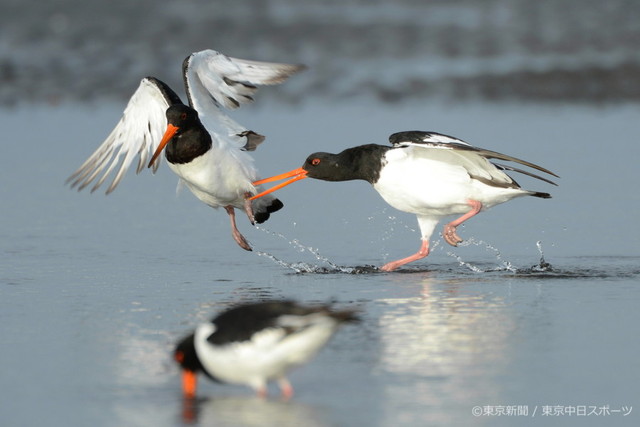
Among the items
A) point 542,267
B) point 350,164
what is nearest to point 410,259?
point 350,164

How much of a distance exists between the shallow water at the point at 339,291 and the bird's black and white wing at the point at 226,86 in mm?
942

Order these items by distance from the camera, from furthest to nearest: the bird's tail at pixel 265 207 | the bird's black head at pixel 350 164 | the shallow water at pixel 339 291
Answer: the bird's tail at pixel 265 207, the bird's black head at pixel 350 164, the shallow water at pixel 339 291

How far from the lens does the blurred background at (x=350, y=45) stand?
1977 cm

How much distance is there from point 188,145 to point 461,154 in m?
2.18

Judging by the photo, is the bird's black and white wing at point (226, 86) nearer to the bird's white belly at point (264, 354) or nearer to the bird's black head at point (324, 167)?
the bird's black head at point (324, 167)

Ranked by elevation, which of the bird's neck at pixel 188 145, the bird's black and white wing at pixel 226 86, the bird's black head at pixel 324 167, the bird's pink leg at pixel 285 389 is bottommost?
the bird's pink leg at pixel 285 389

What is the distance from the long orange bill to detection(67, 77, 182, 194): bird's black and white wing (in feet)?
15.7

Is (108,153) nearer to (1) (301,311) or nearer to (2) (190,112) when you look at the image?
(2) (190,112)

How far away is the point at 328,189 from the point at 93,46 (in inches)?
430

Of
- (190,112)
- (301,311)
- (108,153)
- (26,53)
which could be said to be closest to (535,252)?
(190,112)

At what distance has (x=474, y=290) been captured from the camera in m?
8.55

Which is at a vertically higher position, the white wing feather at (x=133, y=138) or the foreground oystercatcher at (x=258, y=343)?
the white wing feather at (x=133, y=138)

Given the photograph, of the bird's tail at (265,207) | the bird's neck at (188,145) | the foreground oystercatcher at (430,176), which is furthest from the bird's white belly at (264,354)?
the bird's tail at (265,207)

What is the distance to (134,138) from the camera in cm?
1077
